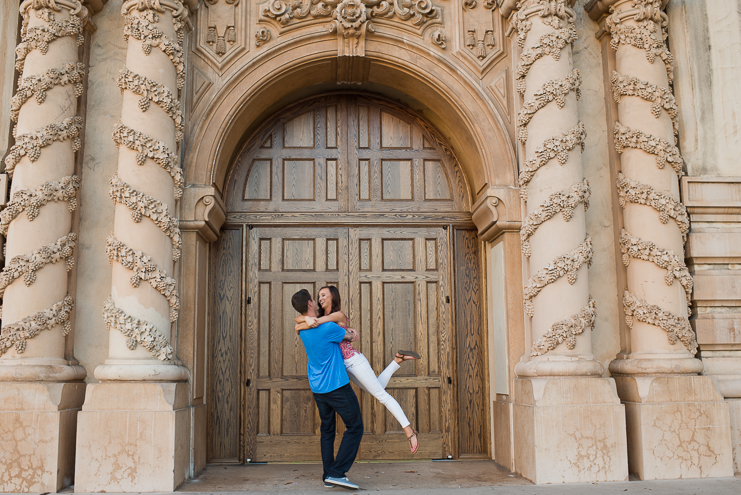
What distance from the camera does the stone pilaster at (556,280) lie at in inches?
235

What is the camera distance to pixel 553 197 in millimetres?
6504

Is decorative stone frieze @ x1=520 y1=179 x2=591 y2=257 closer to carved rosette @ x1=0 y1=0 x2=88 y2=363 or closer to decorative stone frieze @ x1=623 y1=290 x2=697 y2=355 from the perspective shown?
decorative stone frieze @ x1=623 y1=290 x2=697 y2=355

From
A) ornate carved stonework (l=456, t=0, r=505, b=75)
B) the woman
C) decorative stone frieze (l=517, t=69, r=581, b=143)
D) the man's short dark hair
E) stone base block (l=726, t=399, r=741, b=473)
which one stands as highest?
ornate carved stonework (l=456, t=0, r=505, b=75)

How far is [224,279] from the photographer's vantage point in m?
7.66

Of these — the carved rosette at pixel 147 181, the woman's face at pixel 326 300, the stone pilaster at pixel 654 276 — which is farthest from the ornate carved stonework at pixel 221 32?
the stone pilaster at pixel 654 276

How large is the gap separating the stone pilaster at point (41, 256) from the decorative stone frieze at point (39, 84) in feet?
0.03

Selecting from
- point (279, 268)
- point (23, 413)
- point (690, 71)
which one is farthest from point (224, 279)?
point (690, 71)

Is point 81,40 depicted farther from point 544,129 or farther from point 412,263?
point 544,129

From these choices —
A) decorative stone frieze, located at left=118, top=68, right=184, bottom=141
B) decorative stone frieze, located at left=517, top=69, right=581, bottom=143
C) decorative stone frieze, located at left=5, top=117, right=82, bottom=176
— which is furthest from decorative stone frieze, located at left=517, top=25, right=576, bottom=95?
decorative stone frieze, located at left=5, top=117, right=82, bottom=176

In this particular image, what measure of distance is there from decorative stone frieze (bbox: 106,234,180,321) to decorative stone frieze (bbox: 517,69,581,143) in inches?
161

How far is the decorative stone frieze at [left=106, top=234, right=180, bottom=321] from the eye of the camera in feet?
20.2

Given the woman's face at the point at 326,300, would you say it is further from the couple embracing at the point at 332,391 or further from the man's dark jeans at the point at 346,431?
the man's dark jeans at the point at 346,431

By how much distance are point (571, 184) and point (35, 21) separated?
582 centimetres

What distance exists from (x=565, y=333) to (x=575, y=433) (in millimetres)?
953
